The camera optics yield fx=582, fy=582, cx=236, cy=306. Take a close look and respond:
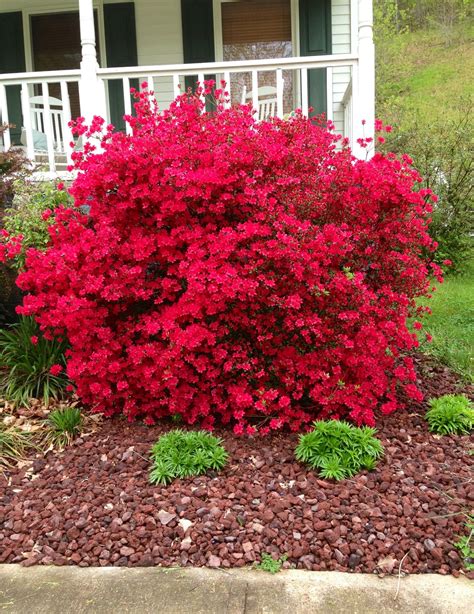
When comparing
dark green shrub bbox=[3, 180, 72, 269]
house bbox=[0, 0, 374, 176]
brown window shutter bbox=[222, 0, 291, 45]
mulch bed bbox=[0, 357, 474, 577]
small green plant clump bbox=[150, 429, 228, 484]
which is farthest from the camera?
brown window shutter bbox=[222, 0, 291, 45]

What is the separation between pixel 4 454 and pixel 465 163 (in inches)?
286

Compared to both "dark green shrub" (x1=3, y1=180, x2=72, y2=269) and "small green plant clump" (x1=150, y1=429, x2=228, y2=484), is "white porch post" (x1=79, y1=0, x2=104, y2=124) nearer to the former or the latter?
"dark green shrub" (x1=3, y1=180, x2=72, y2=269)

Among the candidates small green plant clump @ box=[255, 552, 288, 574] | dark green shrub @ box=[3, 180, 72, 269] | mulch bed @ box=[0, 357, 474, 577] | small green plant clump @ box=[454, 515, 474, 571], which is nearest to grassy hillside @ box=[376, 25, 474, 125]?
dark green shrub @ box=[3, 180, 72, 269]

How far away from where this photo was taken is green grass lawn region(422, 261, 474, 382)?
4.78 meters

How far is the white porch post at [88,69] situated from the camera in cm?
543

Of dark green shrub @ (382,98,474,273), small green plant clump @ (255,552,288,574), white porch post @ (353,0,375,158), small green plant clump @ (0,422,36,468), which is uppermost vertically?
white porch post @ (353,0,375,158)

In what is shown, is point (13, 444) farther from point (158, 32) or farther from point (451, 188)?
point (451, 188)

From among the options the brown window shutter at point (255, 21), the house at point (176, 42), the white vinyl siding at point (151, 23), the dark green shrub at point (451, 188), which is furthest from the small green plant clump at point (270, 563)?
the brown window shutter at point (255, 21)

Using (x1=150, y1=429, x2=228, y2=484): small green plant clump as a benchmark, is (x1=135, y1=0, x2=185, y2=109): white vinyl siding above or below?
above

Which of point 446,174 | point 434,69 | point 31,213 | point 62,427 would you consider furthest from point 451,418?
point 434,69

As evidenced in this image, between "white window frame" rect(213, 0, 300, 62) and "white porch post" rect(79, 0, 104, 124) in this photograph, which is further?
"white window frame" rect(213, 0, 300, 62)

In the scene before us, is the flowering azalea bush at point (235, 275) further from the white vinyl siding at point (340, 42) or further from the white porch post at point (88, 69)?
the white vinyl siding at point (340, 42)

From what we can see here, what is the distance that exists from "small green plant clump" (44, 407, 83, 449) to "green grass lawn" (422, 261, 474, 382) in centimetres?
284

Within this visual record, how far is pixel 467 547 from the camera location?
2.40 meters
